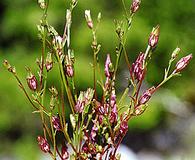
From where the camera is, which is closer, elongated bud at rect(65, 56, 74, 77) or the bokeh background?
elongated bud at rect(65, 56, 74, 77)

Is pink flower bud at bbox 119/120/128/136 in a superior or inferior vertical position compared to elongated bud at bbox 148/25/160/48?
inferior

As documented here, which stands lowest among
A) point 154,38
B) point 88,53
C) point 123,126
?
point 123,126

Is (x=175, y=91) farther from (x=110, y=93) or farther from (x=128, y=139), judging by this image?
(x=110, y=93)

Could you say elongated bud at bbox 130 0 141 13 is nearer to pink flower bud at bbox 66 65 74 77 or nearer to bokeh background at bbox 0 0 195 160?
pink flower bud at bbox 66 65 74 77

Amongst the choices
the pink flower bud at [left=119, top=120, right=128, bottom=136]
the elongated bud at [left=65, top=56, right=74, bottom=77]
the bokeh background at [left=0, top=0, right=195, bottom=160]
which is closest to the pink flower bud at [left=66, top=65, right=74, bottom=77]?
the elongated bud at [left=65, top=56, right=74, bottom=77]

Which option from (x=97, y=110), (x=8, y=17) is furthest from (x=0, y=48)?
(x=97, y=110)

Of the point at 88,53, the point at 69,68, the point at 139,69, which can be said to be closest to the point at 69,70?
the point at 69,68

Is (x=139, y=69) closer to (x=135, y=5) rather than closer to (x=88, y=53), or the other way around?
(x=135, y=5)

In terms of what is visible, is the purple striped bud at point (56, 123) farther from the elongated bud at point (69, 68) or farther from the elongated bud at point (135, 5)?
the elongated bud at point (135, 5)

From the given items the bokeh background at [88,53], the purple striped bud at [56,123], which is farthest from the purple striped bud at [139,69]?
the bokeh background at [88,53]
